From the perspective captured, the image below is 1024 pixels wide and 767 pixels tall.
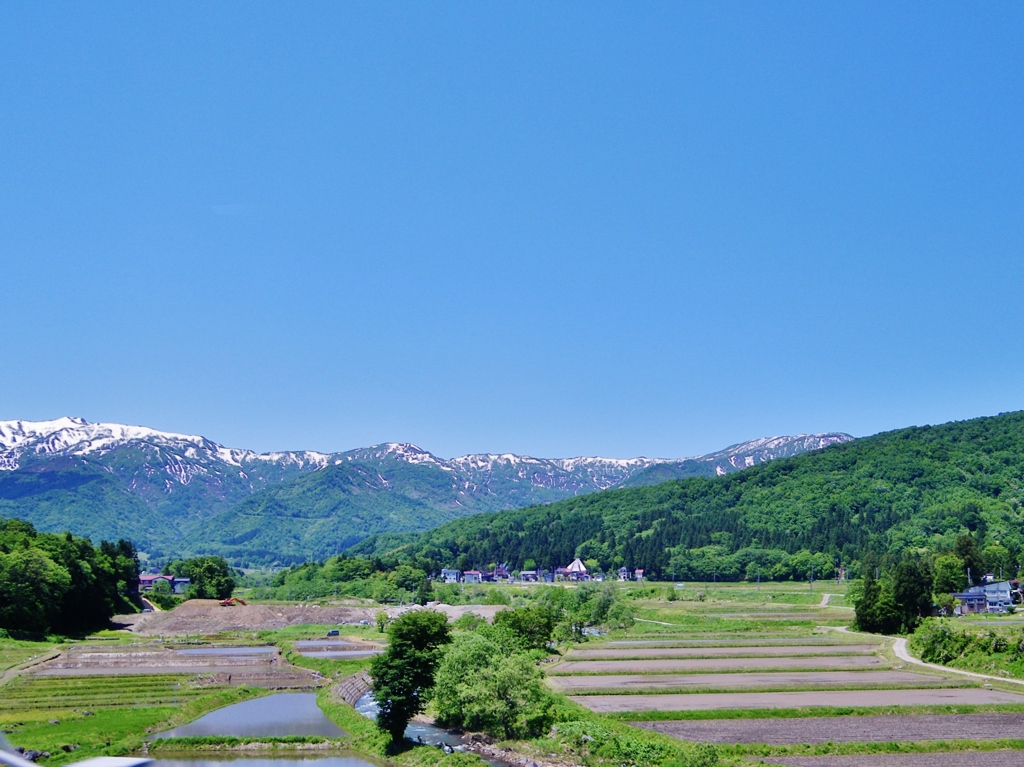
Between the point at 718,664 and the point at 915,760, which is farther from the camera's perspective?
the point at 718,664

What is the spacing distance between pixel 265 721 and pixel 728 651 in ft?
117

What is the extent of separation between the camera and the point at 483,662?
44625 mm

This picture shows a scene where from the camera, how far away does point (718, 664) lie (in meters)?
59.8

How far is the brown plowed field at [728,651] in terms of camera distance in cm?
6519

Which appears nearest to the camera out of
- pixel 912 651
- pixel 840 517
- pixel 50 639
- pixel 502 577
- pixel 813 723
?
pixel 813 723

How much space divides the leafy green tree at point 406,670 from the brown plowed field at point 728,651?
23444mm

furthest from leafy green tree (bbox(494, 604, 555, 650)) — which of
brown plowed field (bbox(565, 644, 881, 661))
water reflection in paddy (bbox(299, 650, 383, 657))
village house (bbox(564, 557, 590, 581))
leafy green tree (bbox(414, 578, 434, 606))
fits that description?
village house (bbox(564, 557, 590, 581))

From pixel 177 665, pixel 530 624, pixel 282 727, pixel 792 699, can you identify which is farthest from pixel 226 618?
pixel 792 699

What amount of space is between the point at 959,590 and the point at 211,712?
83.0m

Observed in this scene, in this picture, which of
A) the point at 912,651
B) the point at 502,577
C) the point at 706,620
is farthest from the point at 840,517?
the point at 912,651

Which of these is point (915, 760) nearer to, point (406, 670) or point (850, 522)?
point (406, 670)

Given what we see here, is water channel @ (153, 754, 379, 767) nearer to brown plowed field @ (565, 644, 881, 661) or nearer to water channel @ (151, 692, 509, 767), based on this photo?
water channel @ (151, 692, 509, 767)

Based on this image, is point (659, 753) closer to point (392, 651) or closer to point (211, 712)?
point (392, 651)

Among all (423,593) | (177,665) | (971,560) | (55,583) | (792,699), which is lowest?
(792,699)
